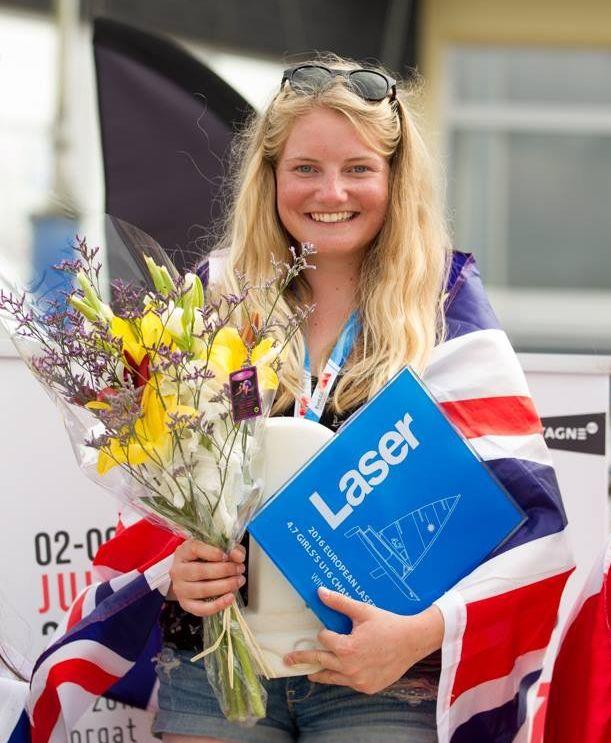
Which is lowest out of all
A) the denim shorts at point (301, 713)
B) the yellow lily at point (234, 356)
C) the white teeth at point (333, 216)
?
the denim shorts at point (301, 713)

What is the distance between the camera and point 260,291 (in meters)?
2.51

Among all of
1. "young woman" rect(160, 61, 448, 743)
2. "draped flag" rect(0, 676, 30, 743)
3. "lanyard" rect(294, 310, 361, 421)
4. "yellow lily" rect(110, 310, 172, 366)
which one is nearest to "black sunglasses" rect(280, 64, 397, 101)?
"young woman" rect(160, 61, 448, 743)

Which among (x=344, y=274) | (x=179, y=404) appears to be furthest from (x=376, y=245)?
(x=179, y=404)

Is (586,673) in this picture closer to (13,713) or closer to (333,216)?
(333,216)

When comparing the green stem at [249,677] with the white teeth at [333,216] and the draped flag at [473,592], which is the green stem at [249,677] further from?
the white teeth at [333,216]

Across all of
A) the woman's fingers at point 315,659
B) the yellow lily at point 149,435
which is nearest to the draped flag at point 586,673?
the woman's fingers at point 315,659

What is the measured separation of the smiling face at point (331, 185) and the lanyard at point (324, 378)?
170 millimetres

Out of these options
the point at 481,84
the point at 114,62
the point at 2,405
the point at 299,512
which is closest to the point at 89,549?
the point at 2,405

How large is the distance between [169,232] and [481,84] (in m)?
7.75

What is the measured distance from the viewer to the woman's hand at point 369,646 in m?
2.09

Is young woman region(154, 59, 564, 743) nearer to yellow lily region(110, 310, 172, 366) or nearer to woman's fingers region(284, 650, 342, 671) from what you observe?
woman's fingers region(284, 650, 342, 671)

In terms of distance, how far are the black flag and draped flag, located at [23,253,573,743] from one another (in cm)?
112

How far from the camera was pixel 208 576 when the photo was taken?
209 cm

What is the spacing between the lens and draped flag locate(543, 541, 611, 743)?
7.65 feet
